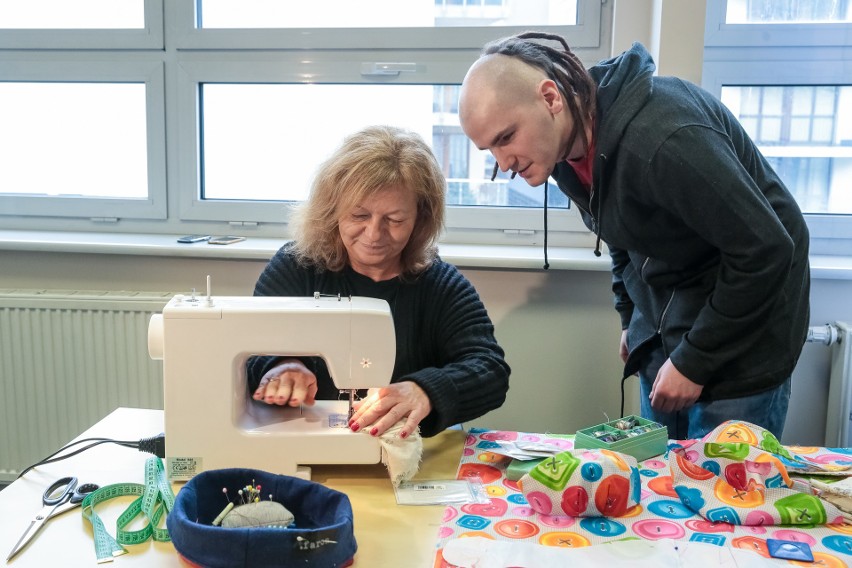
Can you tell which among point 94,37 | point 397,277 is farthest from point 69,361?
point 397,277

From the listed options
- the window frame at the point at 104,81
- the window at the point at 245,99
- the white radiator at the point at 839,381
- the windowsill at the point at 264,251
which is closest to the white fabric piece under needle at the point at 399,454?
the windowsill at the point at 264,251

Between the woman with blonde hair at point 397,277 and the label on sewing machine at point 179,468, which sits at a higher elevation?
the woman with blonde hair at point 397,277

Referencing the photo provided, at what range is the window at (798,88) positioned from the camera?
2275 mm

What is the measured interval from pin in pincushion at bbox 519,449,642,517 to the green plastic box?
14cm

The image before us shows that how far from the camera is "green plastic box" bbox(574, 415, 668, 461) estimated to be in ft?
4.12

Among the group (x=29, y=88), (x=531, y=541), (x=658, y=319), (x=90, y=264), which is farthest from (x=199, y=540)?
(x=29, y=88)

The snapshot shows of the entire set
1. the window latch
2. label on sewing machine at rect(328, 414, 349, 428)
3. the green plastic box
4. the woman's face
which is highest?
the window latch

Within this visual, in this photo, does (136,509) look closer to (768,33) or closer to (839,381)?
(839,381)

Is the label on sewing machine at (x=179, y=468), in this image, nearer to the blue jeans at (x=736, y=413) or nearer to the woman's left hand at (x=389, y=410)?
the woman's left hand at (x=389, y=410)

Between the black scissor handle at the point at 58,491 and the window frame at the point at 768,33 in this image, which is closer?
the black scissor handle at the point at 58,491

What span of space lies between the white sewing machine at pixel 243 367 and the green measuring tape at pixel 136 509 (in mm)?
48

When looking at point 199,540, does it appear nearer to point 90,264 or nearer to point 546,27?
point 90,264

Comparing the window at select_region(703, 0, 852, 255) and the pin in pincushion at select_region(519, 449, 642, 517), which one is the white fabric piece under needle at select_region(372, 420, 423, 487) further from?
the window at select_region(703, 0, 852, 255)

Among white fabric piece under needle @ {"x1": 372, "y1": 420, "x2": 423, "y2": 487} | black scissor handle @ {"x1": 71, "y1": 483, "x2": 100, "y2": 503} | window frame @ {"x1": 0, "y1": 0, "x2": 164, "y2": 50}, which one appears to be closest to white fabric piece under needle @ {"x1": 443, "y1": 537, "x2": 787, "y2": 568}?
white fabric piece under needle @ {"x1": 372, "y1": 420, "x2": 423, "y2": 487}
